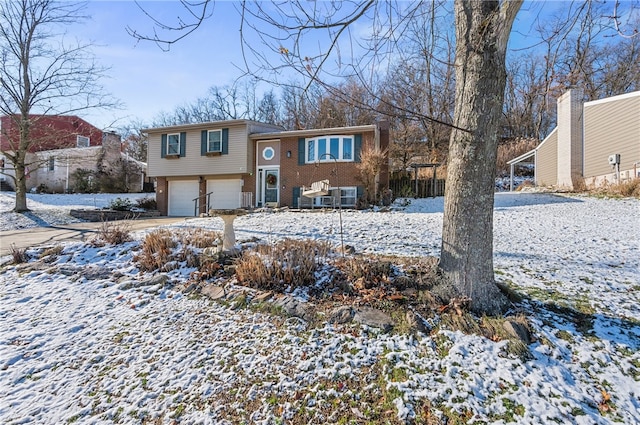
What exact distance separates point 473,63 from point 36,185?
102 feet

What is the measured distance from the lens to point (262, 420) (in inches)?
82.8

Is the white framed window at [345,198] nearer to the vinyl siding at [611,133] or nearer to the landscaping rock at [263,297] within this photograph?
the landscaping rock at [263,297]

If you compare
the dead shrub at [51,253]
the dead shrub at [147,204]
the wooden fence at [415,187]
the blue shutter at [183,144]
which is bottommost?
the dead shrub at [51,253]

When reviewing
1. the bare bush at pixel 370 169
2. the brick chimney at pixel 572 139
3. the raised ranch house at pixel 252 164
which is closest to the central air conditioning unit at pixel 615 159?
the brick chimney at pixel 572 139

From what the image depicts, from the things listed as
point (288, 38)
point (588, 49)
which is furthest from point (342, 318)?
point (588, 49)

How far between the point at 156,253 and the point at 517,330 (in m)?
4.98

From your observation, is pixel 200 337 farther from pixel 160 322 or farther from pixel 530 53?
pixel 530 53

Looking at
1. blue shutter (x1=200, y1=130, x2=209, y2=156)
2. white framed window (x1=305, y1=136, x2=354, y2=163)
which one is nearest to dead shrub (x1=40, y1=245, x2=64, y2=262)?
white framed window (x1=305, y1=136, x2=354, y2=163)

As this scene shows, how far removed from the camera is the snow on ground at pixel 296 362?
2.17 m

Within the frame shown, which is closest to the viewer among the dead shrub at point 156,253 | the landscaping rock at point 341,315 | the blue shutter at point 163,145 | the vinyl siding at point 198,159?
the landscaping rock at point 341,315

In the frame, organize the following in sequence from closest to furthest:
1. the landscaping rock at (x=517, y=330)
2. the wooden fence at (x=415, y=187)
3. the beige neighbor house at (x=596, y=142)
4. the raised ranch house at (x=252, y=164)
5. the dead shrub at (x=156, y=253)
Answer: the landscaping rock at (x=517, y=330) → the dead shrub at (x=156, y=253) → the beige neighbor house at (x=596, y=142) → the raised ranch house at (x=252, y=164) → the wooden fence at (x=415, y=187)

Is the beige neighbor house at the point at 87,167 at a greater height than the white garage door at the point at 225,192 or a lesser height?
greater

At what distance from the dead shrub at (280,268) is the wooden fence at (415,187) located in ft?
38.9

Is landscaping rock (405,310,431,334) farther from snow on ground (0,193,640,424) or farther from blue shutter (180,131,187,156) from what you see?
blue shutter (180,131,187,156)
